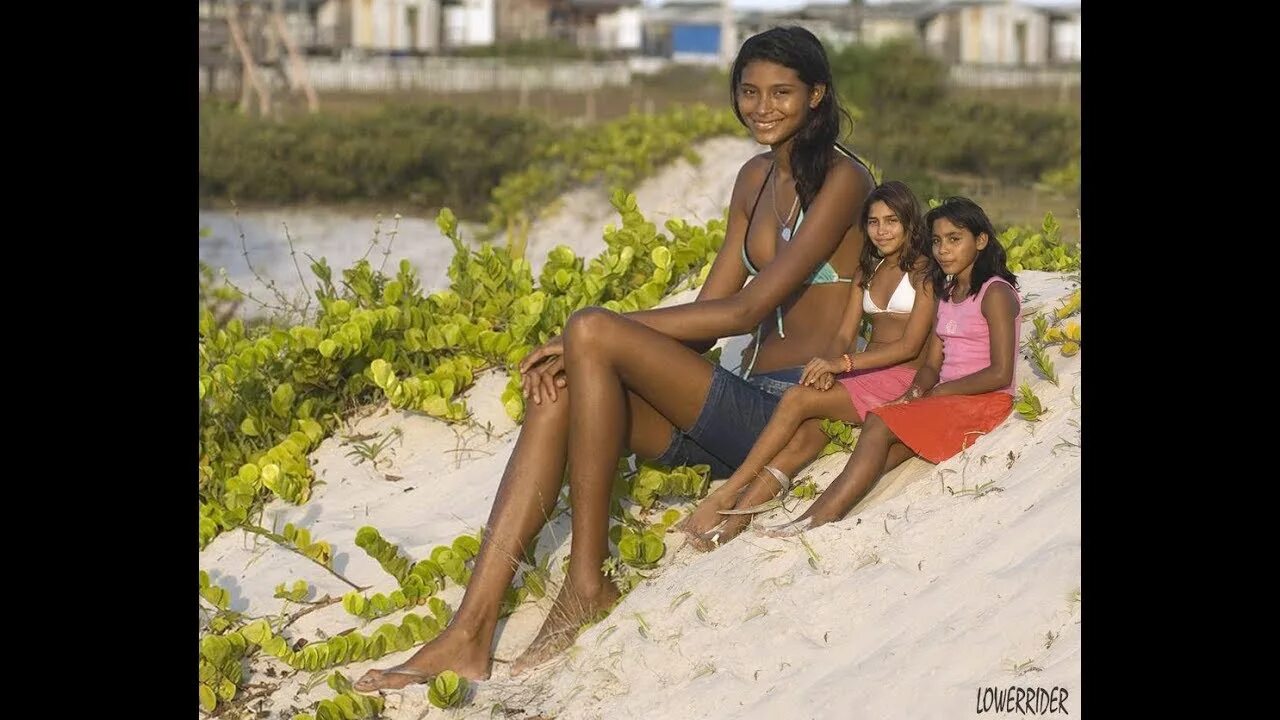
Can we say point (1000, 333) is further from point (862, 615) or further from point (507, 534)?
point (507, 534)

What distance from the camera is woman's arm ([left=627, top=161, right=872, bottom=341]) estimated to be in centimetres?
407

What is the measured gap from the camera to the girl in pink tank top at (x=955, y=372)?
385 cm

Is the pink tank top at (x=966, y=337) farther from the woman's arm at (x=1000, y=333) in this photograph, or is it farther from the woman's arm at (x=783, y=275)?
the woman's arm at (x=783, y=275)

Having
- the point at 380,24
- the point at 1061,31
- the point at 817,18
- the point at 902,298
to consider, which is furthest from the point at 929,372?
the point at 1061,31

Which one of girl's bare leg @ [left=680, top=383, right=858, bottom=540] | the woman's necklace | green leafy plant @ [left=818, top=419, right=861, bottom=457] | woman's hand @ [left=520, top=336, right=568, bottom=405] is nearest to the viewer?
woman's hand @ [left=520, top=336, right=568, bottom=405]

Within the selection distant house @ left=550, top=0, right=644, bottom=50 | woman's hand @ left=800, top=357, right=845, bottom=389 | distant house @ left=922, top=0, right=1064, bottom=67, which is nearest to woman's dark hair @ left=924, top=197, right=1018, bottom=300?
woman's hand @ left=800, top=357, right=845, bottom=389

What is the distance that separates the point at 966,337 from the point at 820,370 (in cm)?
39

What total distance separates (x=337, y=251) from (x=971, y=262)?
10252 millimetres

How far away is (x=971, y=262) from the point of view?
3957 mm

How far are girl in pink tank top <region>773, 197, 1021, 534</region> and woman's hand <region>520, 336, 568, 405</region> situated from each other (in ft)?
2.28

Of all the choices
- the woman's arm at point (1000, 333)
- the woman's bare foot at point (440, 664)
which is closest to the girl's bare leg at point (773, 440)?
the woman's arm at point (1000, 333)

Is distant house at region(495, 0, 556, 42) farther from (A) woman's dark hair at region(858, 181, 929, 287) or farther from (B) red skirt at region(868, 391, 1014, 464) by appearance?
(B) red skirt at region(868, 391, 1014, 464)
